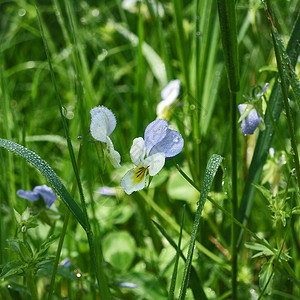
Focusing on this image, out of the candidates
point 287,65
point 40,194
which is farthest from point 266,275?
point 40,194

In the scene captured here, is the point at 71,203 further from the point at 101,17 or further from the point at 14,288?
the point at 101,17

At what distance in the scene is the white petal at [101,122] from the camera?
65 cm

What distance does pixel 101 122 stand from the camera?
66cm

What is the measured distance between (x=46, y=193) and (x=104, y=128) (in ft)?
0.86

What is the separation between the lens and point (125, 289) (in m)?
1.03

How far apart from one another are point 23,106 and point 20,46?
54cm

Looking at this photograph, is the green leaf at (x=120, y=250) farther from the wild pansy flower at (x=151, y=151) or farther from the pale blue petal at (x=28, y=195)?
the wild pansy flower at (x=151, y=151)

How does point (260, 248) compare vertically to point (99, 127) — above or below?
below

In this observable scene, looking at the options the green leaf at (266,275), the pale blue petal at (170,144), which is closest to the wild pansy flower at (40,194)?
the pale blue petal at (170,144)

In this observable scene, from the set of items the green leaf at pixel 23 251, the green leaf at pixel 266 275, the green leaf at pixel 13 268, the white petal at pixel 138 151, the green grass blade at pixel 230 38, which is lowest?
the green leaf at pixel 266 275

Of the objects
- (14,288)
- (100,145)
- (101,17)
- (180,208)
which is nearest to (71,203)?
(100,145)

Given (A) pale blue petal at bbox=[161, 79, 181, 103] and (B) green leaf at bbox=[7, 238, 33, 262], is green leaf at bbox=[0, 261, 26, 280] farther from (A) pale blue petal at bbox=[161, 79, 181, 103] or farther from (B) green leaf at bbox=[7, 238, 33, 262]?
(A) pale blue petal at bbox=[161, 79, 181, 103]

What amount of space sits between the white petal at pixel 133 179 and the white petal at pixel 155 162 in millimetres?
17

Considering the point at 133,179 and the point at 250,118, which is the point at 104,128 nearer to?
the point at 133,179
